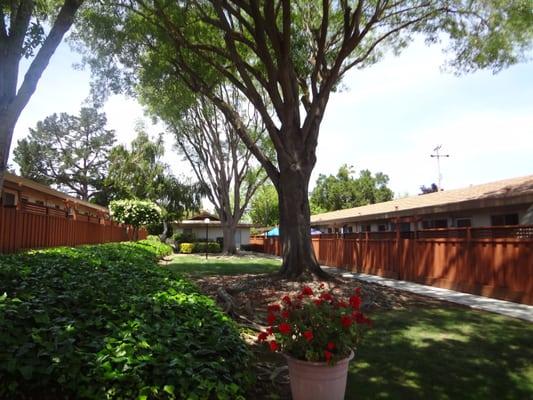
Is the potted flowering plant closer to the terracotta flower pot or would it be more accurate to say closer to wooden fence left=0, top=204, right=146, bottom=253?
the terracotta flower pot

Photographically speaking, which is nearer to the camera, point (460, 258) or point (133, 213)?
point (460, 258)

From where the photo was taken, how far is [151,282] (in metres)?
5.83

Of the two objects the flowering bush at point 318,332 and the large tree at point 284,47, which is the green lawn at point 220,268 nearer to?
the large tree at point 284,47

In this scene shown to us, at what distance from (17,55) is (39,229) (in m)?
6.51

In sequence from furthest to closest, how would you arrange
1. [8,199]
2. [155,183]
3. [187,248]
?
1. [155,183]
2. [187,248]
3. [8,199]

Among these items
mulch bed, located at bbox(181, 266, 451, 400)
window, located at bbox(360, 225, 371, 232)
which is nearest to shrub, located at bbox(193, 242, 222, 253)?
window, located at bbox(360, 225, 371, 232)

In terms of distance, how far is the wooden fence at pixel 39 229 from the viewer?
988 cm

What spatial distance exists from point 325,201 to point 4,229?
→ 5727 cm

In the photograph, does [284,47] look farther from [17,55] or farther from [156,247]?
[156,247]

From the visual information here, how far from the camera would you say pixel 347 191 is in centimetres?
6400

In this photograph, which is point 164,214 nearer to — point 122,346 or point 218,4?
point 218,4

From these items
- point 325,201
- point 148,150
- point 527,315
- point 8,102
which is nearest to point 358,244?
point 527,315

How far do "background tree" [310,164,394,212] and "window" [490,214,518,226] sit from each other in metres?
47.5

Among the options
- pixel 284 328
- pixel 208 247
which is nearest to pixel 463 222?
pixel 284 328
